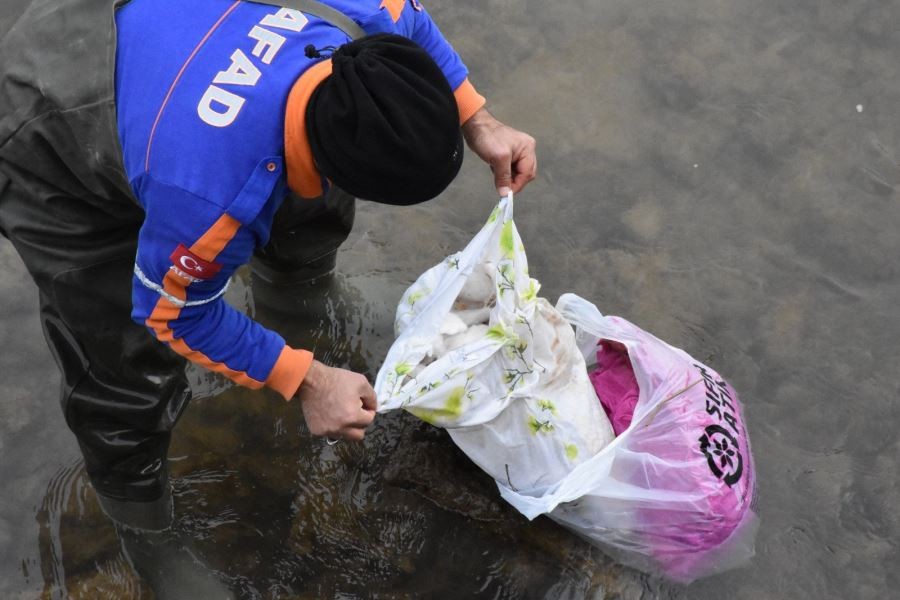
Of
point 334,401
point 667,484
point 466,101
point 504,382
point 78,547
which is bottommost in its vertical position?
point 78,547

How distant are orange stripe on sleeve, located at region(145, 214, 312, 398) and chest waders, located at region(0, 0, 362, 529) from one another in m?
0.23

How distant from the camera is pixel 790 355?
111 inches

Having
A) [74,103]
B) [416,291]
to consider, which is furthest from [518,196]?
[74,103]

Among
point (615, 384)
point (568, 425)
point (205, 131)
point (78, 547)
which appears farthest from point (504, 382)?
point (78, 547)

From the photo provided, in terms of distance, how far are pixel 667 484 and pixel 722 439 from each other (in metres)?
0.18

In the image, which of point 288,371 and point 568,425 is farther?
point 568,425

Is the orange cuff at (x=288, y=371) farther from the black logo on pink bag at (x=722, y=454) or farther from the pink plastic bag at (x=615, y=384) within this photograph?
the black logo on pink bag at (x=722, y=454)

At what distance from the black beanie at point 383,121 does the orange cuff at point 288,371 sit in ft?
1.32

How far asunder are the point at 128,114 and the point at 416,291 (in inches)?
40.0

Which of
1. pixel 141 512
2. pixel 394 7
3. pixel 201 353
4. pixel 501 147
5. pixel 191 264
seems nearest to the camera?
pixel 191 264

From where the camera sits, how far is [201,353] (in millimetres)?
1708

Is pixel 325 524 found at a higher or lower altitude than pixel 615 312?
lower

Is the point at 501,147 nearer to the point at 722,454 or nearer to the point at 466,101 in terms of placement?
the point at 466,101

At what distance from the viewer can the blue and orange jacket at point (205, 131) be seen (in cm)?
150
